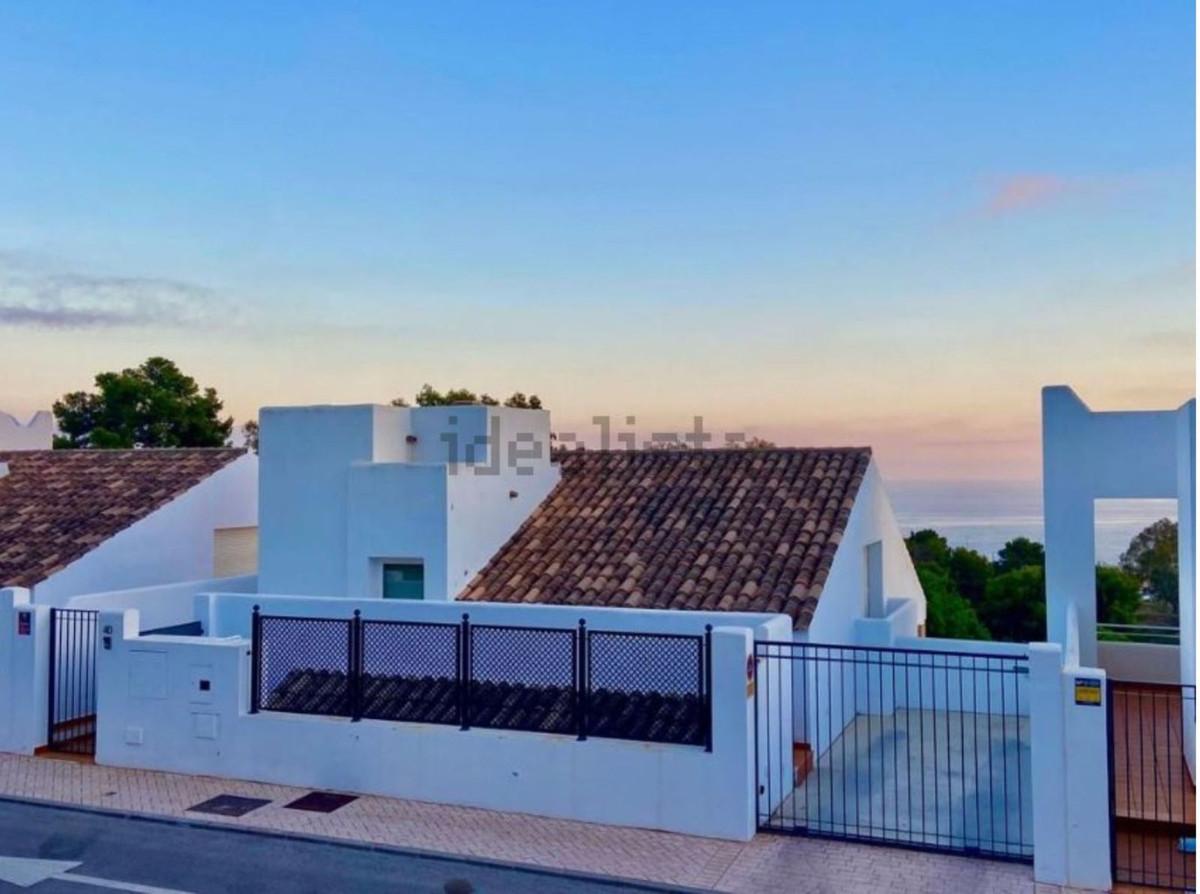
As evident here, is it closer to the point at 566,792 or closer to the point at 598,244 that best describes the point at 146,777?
the point at 566,792

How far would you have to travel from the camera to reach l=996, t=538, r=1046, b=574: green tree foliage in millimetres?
36438

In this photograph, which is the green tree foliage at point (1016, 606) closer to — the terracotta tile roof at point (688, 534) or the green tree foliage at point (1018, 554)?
the green tree foliage at point (1018, 554)

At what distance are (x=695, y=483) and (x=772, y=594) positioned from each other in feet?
14.2

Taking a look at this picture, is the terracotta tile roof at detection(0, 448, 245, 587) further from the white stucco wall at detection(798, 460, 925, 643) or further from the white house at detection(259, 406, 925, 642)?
the white stucco wall at detection(798, 460, 925, 643)

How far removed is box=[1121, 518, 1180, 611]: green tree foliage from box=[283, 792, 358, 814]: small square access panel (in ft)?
77.5

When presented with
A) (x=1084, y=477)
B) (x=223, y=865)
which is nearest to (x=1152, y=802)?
(x=1084, y=477)

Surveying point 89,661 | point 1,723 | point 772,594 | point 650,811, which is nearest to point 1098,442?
point 772,594

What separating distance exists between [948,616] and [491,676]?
71.7 feet

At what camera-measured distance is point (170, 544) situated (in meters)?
17.3

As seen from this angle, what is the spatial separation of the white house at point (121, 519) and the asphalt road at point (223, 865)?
6.23 metres

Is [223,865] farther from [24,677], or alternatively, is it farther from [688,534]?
[688,534]

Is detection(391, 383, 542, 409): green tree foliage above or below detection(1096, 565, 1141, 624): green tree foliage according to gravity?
A: above

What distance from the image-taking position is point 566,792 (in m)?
9.94

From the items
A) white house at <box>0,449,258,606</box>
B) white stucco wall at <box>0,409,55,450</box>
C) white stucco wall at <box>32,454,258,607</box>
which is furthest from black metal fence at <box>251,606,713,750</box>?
white stucco wall at <box>0,409,55,450</box>
